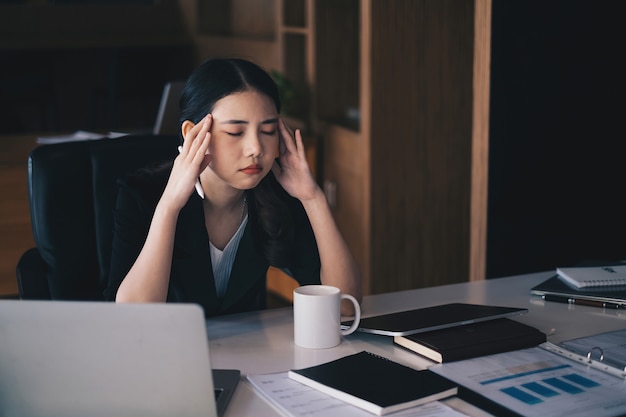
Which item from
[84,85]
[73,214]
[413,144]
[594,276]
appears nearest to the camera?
[594,276]

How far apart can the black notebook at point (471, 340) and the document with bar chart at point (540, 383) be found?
0.01 meters

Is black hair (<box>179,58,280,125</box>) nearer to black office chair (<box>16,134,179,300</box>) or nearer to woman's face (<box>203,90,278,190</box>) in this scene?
woman's face (<box>203,90,278,190</box>)

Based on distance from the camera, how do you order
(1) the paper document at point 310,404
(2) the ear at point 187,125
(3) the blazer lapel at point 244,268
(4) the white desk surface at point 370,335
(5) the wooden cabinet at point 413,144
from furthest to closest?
(5) the wooden cabinet at point 413,144 → (3) the blazer lapel at point 244,268 → (2) the ear at point 187,125 → (4) the white desk surface at point 370,335 → (1) the paper document at point 310,404

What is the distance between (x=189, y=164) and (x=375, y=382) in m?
0.58

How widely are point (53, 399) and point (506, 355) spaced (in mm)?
684

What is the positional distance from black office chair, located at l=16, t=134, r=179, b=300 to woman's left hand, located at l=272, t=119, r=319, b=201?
1.05 feet

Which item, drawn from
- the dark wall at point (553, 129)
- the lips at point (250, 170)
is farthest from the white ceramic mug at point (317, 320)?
the dark wall at point (553, 129)

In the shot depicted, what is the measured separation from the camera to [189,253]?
173 centimetres

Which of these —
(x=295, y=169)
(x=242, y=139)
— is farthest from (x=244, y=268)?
(x=242, y=139)

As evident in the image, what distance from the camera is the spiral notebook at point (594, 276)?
1704 millimetres

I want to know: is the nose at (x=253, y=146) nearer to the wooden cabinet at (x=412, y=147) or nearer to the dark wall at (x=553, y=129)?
the dark wall at (x=553, y=129)

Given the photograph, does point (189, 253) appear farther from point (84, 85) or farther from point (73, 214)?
point (84, 85)

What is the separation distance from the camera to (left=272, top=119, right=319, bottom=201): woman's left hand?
1772 millimetres

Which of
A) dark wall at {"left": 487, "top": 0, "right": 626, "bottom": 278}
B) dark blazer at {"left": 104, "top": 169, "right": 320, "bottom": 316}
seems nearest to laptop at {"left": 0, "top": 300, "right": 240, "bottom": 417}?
dark blazer at {"left": 104, "top": 169, "right": 320, "bottom": 316}
